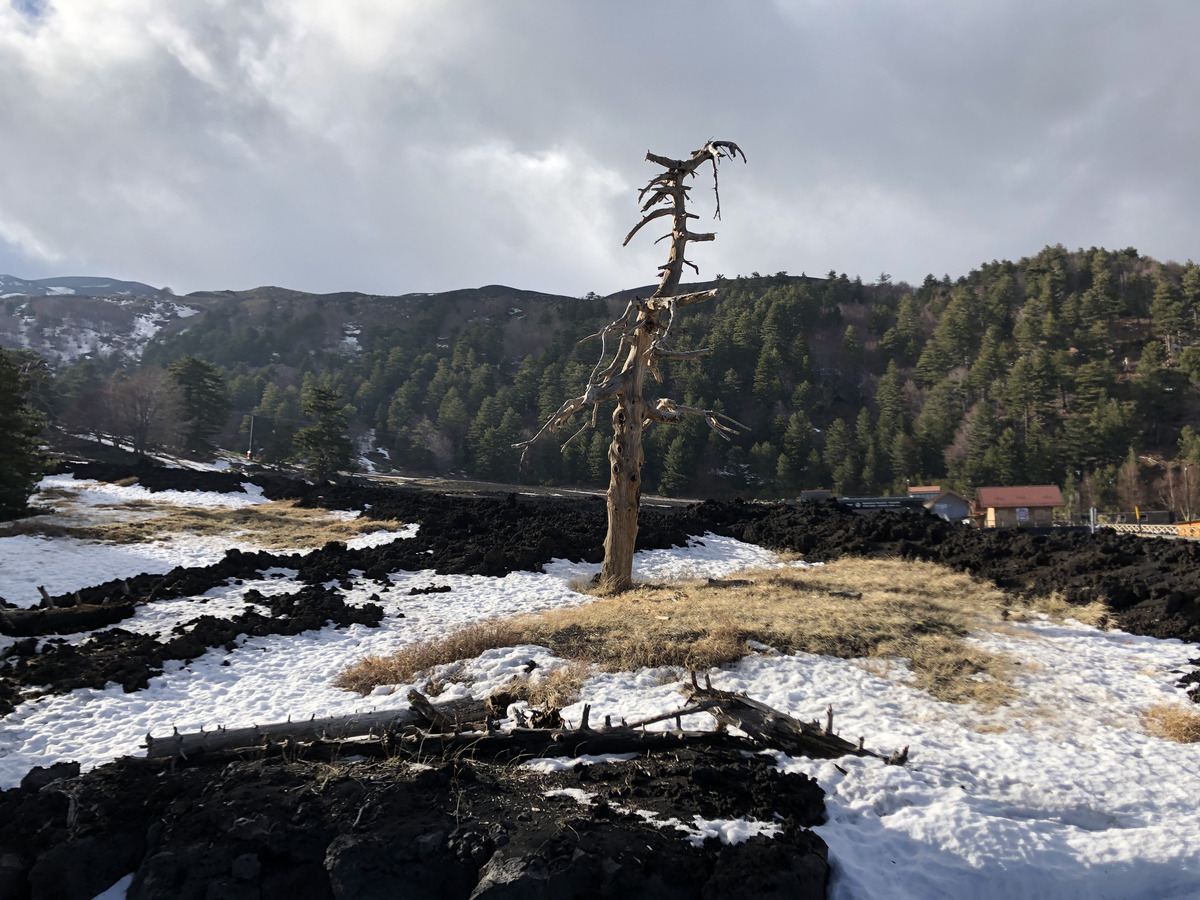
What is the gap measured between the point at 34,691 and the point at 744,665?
7.98 meters

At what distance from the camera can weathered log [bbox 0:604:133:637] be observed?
892 cm

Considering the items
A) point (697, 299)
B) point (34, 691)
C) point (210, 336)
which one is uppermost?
point (210, 336)

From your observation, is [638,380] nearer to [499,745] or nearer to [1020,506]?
[499,745]

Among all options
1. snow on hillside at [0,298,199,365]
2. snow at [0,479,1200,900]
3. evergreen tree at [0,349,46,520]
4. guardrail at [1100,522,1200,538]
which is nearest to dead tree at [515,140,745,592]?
snow at [0,479,1200,900]

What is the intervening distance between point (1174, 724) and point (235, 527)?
2163cm

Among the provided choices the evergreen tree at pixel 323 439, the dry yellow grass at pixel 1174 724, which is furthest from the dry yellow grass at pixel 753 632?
the evergreen tree at pixel 323 439

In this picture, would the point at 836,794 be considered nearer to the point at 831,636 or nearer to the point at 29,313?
the point at 831,636

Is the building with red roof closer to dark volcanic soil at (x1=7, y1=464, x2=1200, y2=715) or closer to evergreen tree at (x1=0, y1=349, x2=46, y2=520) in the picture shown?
dark volcanic soil at (x1=7, y1=464, x2=1200, y2=715)

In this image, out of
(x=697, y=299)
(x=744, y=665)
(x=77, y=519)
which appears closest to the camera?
(x=744, y=665)

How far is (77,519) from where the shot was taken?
20.0 m

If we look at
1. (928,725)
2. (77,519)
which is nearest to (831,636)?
(928,725)

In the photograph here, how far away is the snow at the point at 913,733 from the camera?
4258 mm

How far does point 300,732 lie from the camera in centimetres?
546

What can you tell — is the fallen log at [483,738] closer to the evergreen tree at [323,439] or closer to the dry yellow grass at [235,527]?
the dry yellow grass at [235,527]
